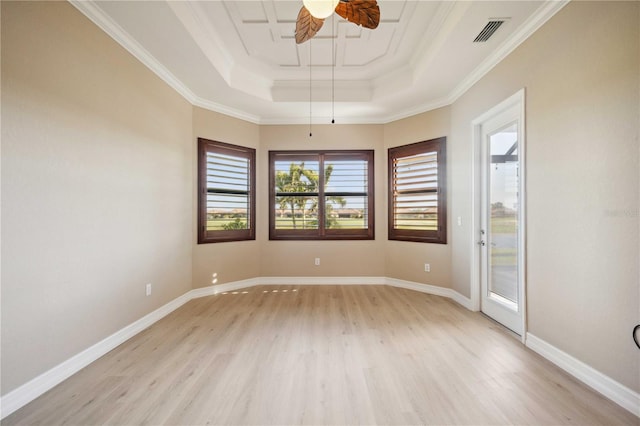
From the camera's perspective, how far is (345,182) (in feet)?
14.4

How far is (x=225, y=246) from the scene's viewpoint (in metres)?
3.98

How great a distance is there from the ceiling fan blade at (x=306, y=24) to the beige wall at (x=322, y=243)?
2.35 meters

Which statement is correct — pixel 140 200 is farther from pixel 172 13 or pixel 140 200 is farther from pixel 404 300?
pixel 404 300

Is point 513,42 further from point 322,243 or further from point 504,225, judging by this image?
point 322,243

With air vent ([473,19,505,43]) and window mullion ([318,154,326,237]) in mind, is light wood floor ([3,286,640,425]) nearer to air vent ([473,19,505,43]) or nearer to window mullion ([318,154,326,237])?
window mullion ([318,154,326,237])

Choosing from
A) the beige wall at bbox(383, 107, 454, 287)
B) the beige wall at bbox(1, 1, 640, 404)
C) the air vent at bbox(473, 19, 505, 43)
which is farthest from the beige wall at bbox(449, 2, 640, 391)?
the beige wall at bbox(383, 107, 454, 287)

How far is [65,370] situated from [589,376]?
3.77m

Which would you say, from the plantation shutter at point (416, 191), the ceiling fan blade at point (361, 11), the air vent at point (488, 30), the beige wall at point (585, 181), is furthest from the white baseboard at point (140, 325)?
the ceiling fan blade at point (361, 11)

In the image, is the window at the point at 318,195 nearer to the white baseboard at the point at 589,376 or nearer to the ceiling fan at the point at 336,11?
the ceiling fan at the point at 336,11

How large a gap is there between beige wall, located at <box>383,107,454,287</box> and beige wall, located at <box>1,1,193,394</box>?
335cm

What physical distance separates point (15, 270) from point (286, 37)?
3070 mm

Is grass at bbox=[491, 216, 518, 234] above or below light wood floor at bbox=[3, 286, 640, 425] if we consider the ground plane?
above

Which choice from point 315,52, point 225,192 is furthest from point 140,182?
point 315,52

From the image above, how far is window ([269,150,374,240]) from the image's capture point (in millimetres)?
4375
